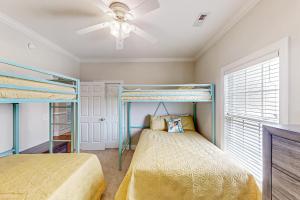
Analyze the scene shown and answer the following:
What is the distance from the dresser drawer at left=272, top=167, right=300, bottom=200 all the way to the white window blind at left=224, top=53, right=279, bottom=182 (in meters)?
0.85

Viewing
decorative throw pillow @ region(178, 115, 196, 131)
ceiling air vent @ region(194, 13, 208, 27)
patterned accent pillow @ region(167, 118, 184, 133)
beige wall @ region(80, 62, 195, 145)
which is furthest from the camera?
beige wall @ region(80, 62, 195, 145)

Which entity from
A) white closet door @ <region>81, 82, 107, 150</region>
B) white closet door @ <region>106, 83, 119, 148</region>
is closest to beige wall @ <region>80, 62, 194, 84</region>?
white closet door @ <region>106, 83, 119, 148</region>

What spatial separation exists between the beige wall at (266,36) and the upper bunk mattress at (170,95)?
316 millimetres

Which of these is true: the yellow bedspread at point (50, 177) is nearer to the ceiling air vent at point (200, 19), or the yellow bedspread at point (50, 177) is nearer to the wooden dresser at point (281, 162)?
the wooden dresser at point (281, 162)

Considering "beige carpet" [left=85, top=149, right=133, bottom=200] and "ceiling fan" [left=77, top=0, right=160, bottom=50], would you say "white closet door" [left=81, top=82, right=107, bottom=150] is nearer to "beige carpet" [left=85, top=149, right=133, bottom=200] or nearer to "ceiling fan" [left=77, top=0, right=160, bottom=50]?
"beige carpet" [left=85, top=149, right=133, bottom=200]

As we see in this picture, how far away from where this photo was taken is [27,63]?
2.50 meters

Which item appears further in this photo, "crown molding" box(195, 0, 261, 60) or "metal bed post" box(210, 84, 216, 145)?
"metal bed post" box(210, 84, 216, 145)

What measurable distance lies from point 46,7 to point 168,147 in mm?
2492

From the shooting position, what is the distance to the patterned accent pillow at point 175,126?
358 centimetres

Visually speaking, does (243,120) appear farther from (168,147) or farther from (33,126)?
(33,126)

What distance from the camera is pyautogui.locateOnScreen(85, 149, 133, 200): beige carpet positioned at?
2.34 meters

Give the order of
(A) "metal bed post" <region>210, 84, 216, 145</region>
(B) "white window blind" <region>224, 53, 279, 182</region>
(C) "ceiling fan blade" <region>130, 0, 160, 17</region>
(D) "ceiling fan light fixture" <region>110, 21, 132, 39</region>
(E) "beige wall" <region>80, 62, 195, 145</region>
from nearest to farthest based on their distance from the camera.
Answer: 1. (C) "ceiling fan blade" <region>130, 0, 160, 17</region>
2. (B) "white window blind" <region>224, 53, 279, 182</region>
3. (D) "ceiling fan light fixture" <region>110, 21, 132, 39</region>
4. (A) "metal bed post" <region>210, 84, 216, 145</region>
5. (E) "beige wall" <region>80, 62, 195, 145</region>

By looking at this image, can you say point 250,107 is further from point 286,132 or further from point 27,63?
point 27,63

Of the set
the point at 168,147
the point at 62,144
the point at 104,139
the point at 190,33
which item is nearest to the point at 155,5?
the point at 190,33
